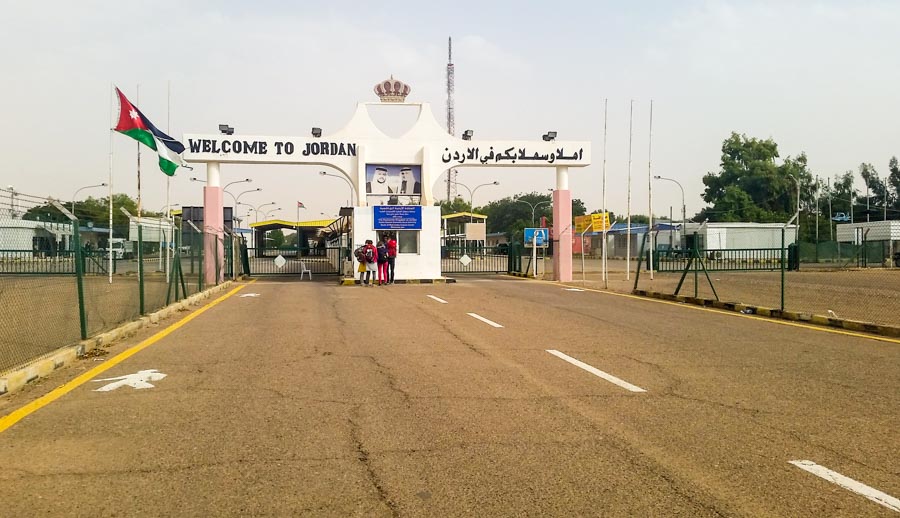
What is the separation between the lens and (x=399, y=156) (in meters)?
29.6

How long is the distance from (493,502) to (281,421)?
2.47 metres

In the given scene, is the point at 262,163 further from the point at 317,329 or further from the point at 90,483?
the point at 90,483

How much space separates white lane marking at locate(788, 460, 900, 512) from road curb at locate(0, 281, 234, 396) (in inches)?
285

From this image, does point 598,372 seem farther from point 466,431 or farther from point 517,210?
point 517,210

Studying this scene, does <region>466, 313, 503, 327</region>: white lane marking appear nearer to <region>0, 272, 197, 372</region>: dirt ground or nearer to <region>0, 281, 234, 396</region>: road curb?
<region>0, 281, 234, 396</region>: road curb

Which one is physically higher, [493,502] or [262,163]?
[262,163]

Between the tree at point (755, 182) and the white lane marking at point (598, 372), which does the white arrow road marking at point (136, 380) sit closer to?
the white lane marking at point (598, 372)

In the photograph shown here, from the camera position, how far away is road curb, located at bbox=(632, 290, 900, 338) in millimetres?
12116

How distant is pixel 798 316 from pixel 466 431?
10.9 meters

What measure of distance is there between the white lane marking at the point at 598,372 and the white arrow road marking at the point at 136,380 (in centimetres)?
484

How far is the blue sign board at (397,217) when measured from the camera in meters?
28.0

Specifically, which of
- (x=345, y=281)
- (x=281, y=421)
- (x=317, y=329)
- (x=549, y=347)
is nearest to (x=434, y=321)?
(x=317, y=329)

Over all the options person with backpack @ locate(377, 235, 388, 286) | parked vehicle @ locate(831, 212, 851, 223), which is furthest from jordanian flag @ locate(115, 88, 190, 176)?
parked vehicle @ locate(831, 212, 851, 223)

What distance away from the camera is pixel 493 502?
13.5 ft
